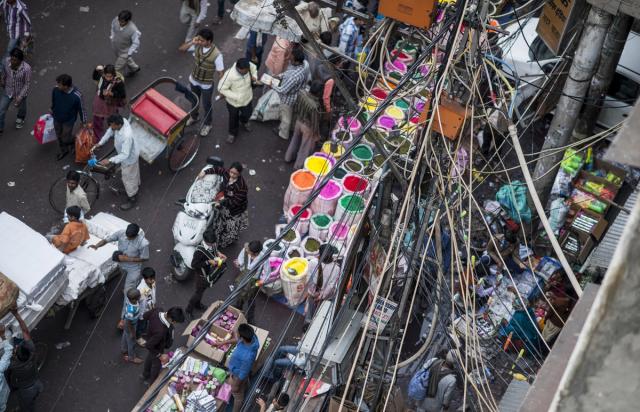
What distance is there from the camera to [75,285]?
996 centimetres

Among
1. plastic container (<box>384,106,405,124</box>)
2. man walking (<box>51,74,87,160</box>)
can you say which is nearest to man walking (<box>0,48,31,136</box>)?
man walking (<box>51,74,87,160</box>)

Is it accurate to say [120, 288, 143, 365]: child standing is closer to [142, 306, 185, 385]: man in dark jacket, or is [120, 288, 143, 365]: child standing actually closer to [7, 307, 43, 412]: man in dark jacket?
[142, 306, 185, 385]: man in dark jacket

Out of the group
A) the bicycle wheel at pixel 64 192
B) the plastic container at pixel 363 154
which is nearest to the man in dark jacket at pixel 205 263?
the bicycle wheel at pixel 64 192

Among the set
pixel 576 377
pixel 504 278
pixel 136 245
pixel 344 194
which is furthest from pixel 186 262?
pixel 576 377

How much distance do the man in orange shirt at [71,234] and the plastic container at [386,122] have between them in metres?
4.81

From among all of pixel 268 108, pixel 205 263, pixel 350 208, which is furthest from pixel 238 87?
pixel 205 263

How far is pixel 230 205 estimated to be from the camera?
11.4 m

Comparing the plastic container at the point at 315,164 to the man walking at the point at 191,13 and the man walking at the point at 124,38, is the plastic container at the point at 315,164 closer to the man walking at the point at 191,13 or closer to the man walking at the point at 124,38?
the man walking at the point at 124,38

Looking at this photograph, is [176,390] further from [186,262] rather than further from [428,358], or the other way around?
[428,358]

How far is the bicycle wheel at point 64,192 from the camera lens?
11.8 metres

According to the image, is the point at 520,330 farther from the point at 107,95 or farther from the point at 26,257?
the point at 107,95

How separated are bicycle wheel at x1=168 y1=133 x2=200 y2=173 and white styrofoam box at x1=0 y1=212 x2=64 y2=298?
3.29 m

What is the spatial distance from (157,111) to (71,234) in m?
2.61

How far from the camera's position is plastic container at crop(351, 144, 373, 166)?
485 inches
